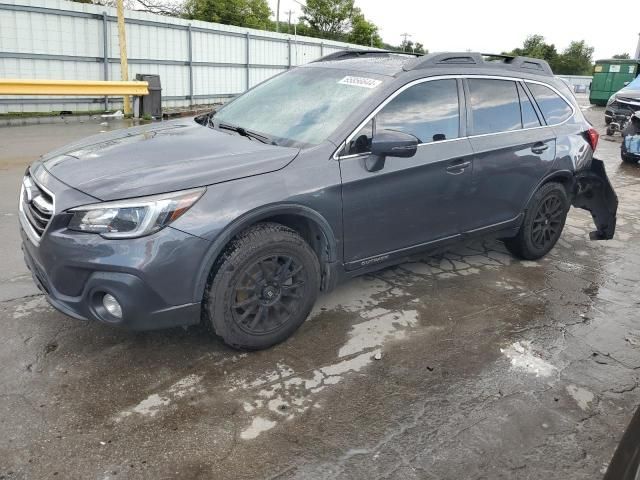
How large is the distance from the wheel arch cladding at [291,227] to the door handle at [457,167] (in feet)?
3.72

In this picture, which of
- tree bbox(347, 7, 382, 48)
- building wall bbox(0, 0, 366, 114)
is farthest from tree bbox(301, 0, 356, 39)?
building wall bbox(0, 0, 366, 114)

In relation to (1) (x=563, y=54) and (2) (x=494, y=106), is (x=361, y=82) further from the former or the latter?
(1) (x=563, y=54)

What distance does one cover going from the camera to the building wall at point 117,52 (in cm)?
1180

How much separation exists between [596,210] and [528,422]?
133 inches

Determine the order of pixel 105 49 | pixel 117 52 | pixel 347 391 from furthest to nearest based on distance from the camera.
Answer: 1. pixel 117 52
2. pixel 105 49
3. pixel 347 391

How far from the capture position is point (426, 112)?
3955 mm

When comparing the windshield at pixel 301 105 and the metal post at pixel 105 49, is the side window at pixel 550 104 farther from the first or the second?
the metal post at pixel 105 49

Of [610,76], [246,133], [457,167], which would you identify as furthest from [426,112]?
[610,76]

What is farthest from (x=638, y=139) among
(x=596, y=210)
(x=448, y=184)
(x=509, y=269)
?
(x=448, y=184)

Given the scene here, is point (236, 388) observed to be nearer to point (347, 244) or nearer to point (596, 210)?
point (347, 244)

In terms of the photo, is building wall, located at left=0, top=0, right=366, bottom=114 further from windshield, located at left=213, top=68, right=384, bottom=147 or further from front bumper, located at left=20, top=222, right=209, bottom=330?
front bumper, located at left=20, top=222, right=209, bottom=330

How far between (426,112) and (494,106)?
84 centimetres

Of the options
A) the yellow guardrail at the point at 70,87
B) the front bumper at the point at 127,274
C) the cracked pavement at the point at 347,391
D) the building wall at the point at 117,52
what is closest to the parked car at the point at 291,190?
the front bumper at the point at 127,274

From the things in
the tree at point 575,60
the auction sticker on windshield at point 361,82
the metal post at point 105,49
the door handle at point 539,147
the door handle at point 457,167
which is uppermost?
the tree at point 575,60
